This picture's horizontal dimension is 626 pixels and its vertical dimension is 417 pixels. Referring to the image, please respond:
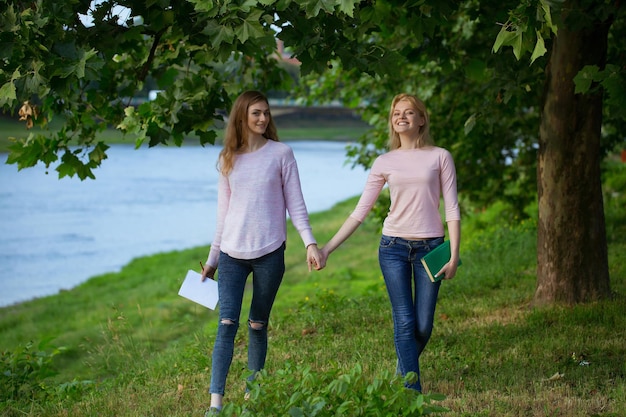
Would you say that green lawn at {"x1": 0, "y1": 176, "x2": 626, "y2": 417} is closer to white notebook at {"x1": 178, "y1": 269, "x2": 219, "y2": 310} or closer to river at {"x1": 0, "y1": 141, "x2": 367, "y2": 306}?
white notebook at {"x1": 178, "y1": 269, "x2": 219, "y2": 310}

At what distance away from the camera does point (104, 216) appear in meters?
30.8

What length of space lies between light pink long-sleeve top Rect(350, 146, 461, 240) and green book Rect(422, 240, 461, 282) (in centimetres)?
11

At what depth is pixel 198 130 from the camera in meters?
6.32

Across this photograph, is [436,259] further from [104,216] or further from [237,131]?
[104,216]

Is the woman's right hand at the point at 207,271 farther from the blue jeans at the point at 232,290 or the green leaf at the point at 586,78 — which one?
the green leaf at the point at 586,78

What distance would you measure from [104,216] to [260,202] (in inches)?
1061

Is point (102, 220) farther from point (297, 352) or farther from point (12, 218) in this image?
→ point (297, 352)

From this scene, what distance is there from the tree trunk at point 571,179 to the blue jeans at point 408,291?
8.40 ft

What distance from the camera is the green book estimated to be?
15.6 feet

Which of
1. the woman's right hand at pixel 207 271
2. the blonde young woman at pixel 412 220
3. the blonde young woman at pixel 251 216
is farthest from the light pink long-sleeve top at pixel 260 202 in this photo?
the blonde young woman at pixel 412 220

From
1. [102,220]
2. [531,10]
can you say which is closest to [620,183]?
[531,10]

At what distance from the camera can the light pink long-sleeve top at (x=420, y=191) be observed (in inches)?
192

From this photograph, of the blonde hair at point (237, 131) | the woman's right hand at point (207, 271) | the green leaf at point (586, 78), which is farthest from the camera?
the green leaf at point (586, 78)

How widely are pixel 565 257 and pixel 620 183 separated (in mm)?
8818
